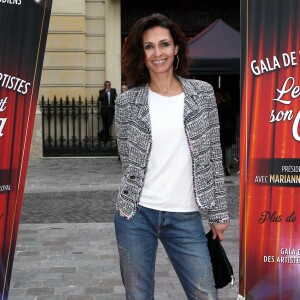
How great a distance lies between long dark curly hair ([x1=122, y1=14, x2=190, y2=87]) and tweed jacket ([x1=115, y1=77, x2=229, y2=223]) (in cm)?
11

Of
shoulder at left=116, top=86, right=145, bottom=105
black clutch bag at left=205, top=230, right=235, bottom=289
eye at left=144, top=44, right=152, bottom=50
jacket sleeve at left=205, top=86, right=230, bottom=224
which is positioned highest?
eye at left=144, top=44, right=152, bottom=50

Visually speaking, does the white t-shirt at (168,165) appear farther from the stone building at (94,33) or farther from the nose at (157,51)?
the stone building at (94,33)

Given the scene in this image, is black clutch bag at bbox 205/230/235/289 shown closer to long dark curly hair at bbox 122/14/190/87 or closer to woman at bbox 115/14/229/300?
woman at bbox 115/14/229/300

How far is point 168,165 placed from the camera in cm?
272

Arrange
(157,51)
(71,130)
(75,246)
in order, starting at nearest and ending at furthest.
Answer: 1. (157,51)
2. (75,246)
3. (71,130)

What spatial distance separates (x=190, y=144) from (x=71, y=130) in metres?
11.7

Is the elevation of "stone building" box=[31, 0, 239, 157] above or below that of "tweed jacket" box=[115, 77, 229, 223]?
above

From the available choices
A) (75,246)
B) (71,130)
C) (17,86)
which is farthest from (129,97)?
(71,130)

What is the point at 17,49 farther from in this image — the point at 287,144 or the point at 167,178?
the point at 287,144

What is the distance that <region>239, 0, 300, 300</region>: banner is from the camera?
303 centimetres

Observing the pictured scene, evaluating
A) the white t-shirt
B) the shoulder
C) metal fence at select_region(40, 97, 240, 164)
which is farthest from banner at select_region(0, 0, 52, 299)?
metal fence at select_region(40, 97, 240, 164)

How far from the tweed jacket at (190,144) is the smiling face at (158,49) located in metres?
0.13

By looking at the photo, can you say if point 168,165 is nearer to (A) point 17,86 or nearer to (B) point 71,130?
(A) point 17,86

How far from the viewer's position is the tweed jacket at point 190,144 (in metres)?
2.72
